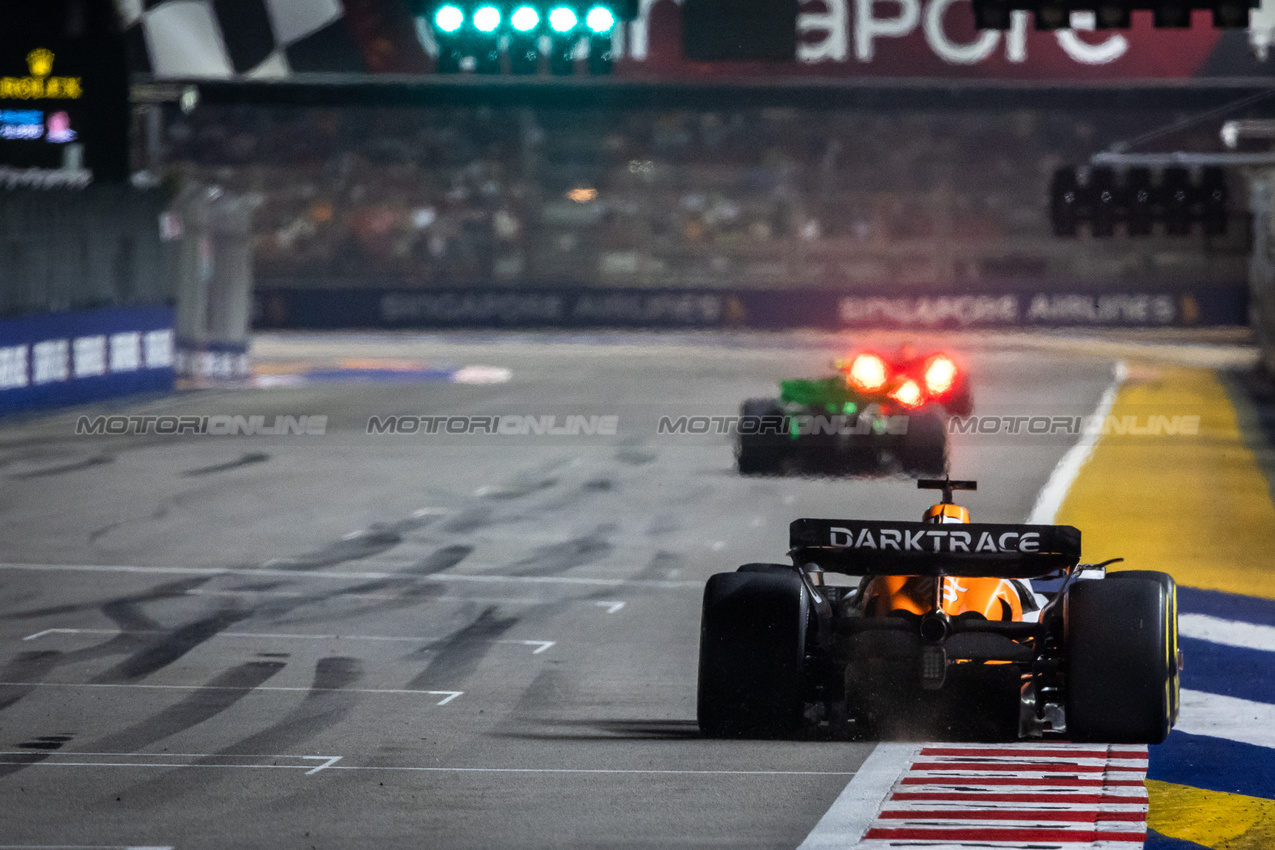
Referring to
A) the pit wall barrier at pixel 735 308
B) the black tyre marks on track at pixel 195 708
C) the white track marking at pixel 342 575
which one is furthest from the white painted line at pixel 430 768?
the pit wall barrier at pixel 735 308

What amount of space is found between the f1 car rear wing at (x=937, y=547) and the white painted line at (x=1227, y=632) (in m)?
3.79

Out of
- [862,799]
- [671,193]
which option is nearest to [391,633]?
[862,799]

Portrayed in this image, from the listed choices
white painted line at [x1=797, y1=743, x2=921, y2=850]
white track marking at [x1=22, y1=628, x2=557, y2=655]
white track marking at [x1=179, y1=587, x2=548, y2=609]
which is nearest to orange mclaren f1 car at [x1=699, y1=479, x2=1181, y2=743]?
white painted line at [x1=797, y1=743, x2=921, y2=850]

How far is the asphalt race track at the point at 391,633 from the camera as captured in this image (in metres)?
7.25

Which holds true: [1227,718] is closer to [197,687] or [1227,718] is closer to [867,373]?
[197,687]

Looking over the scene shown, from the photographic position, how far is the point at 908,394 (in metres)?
18.8

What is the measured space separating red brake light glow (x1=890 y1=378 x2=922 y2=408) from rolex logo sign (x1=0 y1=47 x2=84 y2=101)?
14583 mm

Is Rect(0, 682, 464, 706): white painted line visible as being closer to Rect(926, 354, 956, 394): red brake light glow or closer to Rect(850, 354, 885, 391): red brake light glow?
Rect(850, 354, 885, 391): red brake light glow

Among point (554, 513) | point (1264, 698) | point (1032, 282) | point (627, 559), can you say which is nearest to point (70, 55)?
point (554, 513)

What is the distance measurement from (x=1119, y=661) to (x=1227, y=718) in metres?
1.78

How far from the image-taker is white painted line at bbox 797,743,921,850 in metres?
6.83

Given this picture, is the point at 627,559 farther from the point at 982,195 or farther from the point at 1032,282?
the point at 982,195

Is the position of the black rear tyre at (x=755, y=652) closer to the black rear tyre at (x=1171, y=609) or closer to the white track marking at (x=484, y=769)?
the white track marking at (x=484, y=769)

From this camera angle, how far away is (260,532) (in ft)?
51.8
